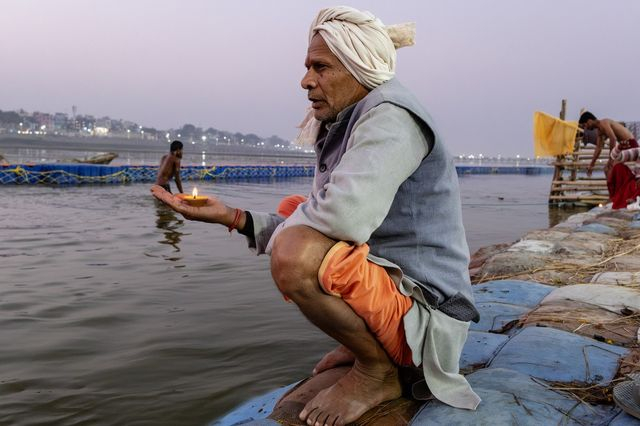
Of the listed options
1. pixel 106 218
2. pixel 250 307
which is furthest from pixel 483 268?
pixel 106 218

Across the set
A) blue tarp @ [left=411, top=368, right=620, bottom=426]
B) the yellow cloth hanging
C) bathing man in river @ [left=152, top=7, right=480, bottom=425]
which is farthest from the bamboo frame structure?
bathing man in river @ [left=152, top=7, right=480, bottom=425]

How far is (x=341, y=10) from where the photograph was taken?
186 cm

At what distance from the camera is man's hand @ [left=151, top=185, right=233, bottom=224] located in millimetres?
1952

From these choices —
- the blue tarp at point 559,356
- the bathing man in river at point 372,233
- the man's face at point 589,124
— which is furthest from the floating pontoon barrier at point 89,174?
the blue tarp at point 559,356

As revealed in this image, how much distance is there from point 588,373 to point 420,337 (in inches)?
33.2

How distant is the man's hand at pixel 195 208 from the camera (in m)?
1.95

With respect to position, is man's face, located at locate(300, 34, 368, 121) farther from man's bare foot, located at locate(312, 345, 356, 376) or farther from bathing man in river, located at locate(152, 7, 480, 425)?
man's bare foot, located at locate(312, 345, 356, 376)

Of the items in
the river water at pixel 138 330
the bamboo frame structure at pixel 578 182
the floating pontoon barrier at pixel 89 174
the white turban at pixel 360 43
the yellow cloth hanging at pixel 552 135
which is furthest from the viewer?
the floating pontoon barrier at pixel 89 174

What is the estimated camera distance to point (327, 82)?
189cm

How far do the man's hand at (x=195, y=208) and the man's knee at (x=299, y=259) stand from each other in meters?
0.51

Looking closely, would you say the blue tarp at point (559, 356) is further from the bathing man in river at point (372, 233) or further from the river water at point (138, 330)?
the river water at point (138, 330)

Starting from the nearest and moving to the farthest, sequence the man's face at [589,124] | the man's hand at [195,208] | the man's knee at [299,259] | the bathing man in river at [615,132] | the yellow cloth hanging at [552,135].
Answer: the man's knee at [299,259], the man's hand at [195,208], the bathing man in river at [615,132], the man's face at [589,124], the yellow cloth hanging at [552,135]

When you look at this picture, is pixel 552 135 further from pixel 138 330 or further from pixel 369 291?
pixel 369 291

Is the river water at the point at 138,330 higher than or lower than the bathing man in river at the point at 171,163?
lower
